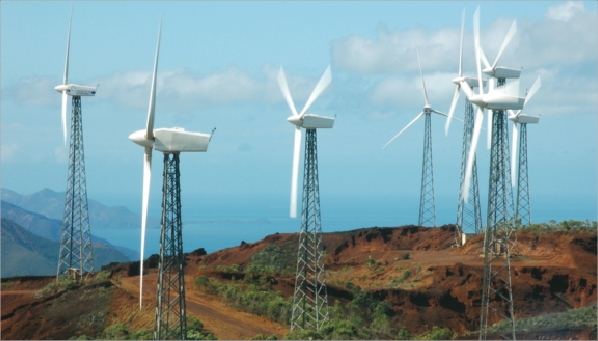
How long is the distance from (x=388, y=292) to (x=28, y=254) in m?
60.2

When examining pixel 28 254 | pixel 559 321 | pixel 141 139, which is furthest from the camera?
pixel 28 254

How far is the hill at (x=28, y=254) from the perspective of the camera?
103 m

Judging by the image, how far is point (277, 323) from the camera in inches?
1961

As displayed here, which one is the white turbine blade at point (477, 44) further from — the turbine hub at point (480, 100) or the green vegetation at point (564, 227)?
the green vegetation at point (564, 227)

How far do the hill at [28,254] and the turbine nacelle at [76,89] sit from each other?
42.4 m

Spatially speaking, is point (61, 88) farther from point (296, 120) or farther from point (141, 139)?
point (141, 139)

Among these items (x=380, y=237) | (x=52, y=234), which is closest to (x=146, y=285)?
(x=380, y=237)

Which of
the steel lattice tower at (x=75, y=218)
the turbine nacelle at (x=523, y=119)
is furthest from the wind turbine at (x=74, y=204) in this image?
the turbine nacelle at (x=523, y=119)

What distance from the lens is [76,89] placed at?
5488cm

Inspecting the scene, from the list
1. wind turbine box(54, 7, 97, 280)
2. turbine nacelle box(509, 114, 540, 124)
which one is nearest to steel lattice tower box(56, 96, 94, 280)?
wind turbine box(54, 7, 97, 280)

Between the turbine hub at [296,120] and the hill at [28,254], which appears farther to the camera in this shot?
the hill at [28,254]

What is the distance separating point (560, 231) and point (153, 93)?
40004 mm

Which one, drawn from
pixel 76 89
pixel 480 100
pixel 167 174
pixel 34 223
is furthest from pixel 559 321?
pixel 34 223

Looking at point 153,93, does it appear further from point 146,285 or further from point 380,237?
point 380,237
